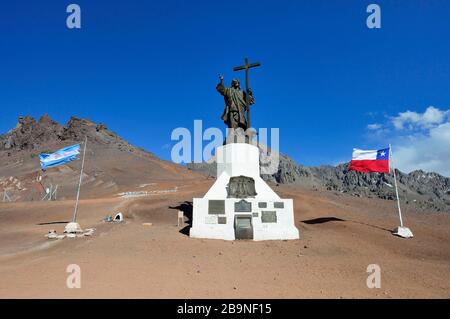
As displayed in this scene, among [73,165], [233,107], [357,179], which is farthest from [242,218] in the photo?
[357,179]

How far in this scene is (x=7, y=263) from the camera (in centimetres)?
1144

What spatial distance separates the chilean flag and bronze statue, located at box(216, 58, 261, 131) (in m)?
5.98

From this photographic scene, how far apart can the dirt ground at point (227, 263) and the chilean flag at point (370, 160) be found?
3.10m

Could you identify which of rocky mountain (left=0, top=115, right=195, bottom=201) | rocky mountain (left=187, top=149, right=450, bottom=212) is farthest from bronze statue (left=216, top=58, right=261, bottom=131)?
rocky mountain (left=187, top=149, right=450, bottom=212)

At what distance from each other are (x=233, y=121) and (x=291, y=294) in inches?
509

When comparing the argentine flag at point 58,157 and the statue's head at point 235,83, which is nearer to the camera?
the argentine flag at point 58,157

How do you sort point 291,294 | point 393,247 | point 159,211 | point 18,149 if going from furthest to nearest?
point 18,149 → point 159,211 → point 393,247 → point 291,294

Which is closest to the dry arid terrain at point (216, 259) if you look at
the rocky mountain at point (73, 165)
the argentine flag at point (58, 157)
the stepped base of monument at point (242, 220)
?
the stepped base of monument at point (242, 220)

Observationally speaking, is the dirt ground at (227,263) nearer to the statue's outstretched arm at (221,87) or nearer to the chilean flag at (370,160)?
→ the chilean flag at (370,160)

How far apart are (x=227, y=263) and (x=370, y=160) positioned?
416 inches

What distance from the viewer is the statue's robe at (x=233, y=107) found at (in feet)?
64.1

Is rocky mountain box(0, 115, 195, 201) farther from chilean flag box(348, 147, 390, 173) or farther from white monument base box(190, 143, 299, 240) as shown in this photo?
chilean flag box(348, 147, 390, 173)

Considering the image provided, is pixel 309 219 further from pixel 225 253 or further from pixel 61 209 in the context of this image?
pixel 61 209
